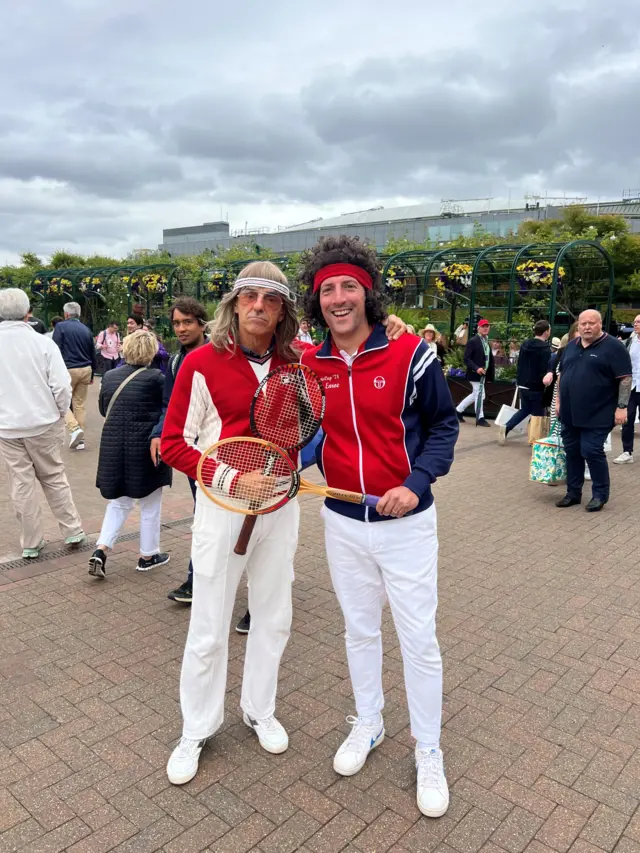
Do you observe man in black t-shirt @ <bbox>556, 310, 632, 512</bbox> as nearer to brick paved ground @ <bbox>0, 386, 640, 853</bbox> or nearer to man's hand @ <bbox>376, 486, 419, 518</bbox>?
brick paved ground @ <bbox>0, 386, 640, 853</bbox>

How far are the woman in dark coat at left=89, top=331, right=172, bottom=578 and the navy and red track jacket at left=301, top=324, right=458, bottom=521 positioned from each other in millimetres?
2333

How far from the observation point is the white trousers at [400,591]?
8.23 ft

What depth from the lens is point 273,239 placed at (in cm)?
4322

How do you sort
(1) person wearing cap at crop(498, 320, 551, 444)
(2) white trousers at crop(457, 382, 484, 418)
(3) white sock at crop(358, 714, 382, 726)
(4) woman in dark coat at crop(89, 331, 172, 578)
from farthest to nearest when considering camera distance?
(2) white trousers at crop(457, 382, 484, 418) < (1) person wearing cap at crop(498, 320, 551, 444) < (4) woman in dark coat at crop(89, 331, 172, 578) < (3) white sock at crop(358, 714, 382, 726)

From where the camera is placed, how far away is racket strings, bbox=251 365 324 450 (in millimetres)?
2492

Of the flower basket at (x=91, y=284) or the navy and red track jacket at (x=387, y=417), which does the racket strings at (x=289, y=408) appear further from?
the flower basket at (x=91, y=284)

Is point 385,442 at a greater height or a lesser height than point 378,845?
greater

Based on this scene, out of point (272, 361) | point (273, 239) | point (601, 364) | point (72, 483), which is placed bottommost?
point (72, 483)

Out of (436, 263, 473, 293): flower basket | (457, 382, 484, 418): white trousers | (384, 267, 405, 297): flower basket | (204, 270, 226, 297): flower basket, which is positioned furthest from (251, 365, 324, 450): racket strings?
(204, 270, 226, 297): flower basket

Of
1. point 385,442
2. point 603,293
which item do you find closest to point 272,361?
point 385,442

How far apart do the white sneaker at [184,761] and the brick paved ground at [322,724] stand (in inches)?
1.7

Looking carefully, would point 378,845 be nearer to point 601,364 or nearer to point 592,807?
point 592,807

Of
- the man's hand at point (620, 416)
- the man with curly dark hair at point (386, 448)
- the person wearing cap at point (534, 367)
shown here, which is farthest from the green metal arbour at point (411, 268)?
the man with curly dark hair at point (386, 448)

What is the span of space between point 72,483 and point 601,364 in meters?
5.95
